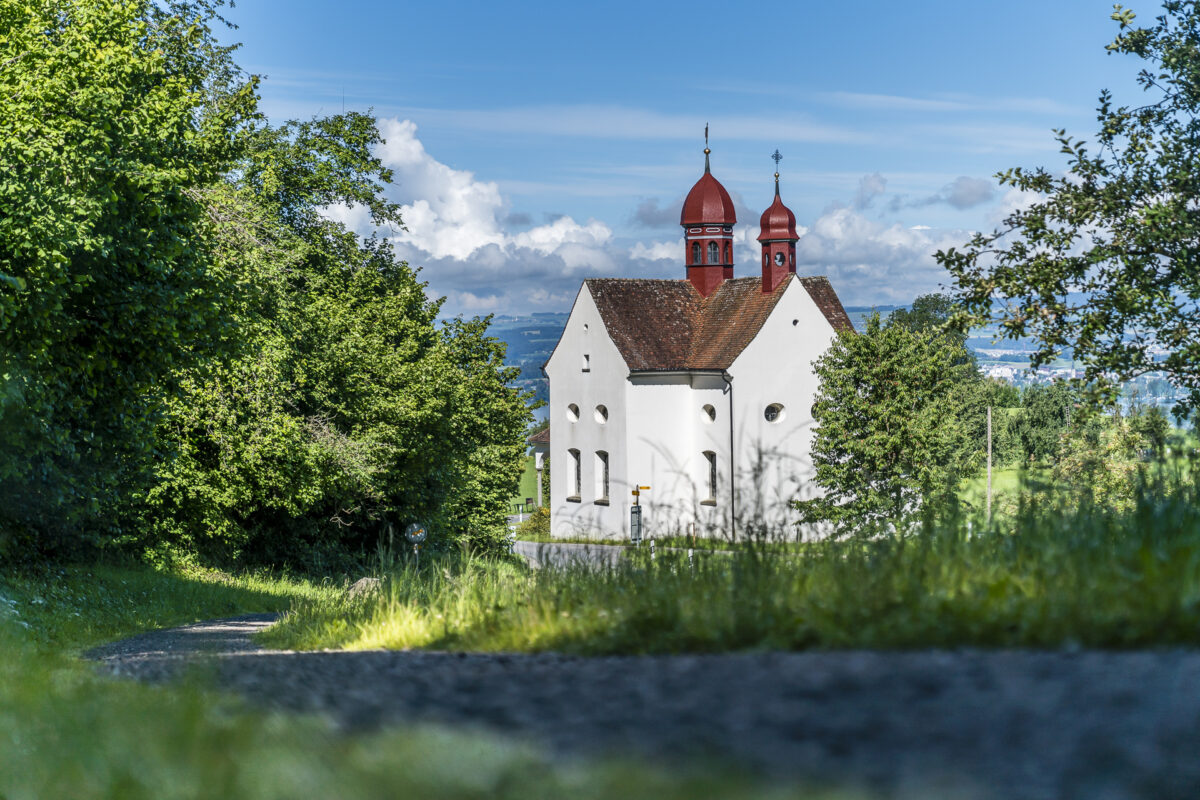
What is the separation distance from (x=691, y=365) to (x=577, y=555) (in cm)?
4552

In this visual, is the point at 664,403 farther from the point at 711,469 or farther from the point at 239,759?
the point at 239,759

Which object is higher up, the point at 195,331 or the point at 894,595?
the point at 195,331

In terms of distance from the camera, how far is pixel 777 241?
55562 millimetres

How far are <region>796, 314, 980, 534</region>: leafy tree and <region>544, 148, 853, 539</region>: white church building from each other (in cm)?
468

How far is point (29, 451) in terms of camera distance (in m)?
16.9

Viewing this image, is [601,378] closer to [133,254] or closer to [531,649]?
[133,254]

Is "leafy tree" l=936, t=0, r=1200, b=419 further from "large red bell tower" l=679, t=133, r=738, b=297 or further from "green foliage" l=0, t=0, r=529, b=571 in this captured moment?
"large red bell tower" l=679, t=133, r=738, b=297

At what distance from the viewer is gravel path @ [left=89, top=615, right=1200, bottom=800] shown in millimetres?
2918

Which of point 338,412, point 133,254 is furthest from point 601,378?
point 133,254

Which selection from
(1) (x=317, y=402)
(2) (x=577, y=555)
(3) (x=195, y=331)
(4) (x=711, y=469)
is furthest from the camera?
(4) (x=711, y=469)

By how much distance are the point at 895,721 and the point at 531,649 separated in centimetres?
276

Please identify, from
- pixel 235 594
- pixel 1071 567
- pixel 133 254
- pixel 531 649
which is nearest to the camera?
pixel 1071 567

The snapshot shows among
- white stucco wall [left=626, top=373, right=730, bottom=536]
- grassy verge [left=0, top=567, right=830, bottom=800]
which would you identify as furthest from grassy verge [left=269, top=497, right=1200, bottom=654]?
white stucco wall [left=626, top=373, right=730, bottom=536]

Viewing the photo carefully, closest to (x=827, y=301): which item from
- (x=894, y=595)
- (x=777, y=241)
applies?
(x=777, y=241)
